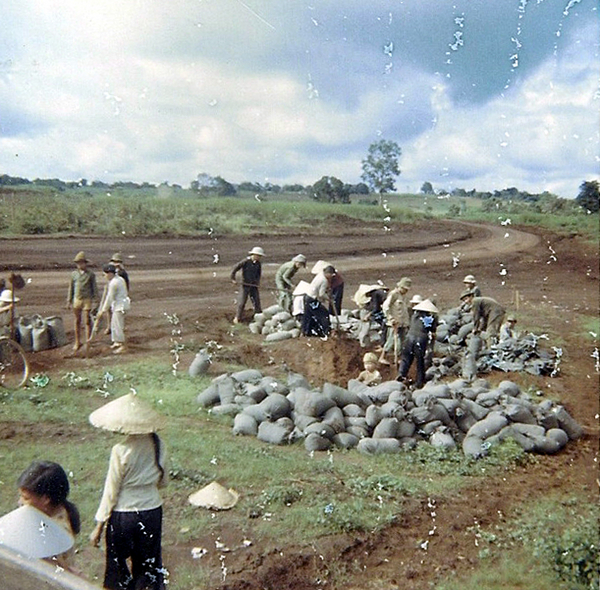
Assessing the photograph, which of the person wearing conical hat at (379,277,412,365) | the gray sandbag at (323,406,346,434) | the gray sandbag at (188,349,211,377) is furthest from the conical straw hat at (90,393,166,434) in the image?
the person wearing conical hat at (379,277,412,365)

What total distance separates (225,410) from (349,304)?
1.02 metres

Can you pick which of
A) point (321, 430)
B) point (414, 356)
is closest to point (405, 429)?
point (321, 430)

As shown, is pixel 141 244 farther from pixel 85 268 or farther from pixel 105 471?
pixel 105 471

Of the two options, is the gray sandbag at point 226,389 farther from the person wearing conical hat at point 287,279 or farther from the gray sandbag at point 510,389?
the gray sandbag at point 510,389

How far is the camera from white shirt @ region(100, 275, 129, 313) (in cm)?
446

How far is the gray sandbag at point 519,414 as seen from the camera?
5309 millimetres

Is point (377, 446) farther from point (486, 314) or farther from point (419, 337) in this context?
point (486, 314)

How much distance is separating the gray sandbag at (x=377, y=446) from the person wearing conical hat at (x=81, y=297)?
162 cm

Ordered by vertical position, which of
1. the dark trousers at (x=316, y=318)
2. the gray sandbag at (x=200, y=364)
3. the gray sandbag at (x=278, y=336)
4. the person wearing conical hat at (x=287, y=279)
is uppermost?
the person wearing conical hat at (x=287, y=279)

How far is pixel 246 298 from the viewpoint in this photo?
472 cm

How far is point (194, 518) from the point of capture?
13.3ft

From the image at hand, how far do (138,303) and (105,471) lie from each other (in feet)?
3.23

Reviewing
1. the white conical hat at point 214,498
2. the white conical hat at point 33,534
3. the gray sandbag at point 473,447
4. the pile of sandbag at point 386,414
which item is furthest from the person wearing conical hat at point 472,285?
the white conical hat at point 33,534

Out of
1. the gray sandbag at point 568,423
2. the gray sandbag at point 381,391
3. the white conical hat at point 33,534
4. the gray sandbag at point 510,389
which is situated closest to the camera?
the white conical hat at point 33,534
